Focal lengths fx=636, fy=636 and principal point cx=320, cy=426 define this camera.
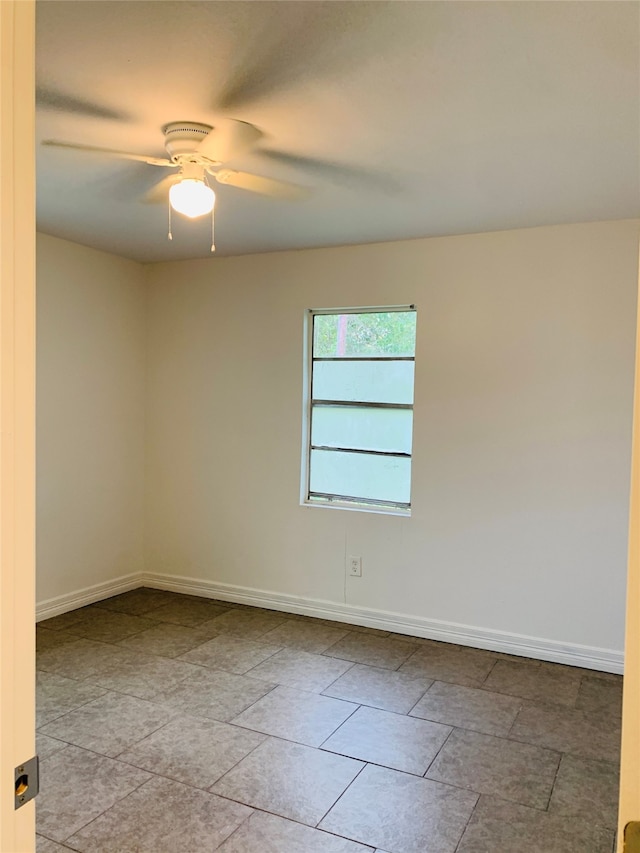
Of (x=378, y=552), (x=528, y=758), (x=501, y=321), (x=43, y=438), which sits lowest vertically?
(x=528, y=758)

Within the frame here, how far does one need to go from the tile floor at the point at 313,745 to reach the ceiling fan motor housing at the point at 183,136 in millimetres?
2345

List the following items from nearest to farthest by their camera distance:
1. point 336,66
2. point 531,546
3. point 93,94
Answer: point 336,66, point 93,94, point 531,546

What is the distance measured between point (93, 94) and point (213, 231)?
5.30 ft

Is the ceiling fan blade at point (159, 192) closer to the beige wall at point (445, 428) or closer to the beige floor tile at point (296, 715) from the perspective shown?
the beige wall at point (445, 428)

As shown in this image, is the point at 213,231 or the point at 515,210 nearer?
the point at 515,210

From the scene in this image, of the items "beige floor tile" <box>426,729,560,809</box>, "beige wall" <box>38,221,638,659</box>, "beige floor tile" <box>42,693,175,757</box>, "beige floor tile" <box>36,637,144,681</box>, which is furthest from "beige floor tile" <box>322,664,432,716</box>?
"beige floor tile" <box>36,637,144,681</box>

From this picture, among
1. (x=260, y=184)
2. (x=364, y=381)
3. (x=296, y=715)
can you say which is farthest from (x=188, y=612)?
(x=260, y=184)

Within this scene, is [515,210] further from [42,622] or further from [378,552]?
[42,622]

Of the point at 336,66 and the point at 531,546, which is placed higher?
the point at 336,66

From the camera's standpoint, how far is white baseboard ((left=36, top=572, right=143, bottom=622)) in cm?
411

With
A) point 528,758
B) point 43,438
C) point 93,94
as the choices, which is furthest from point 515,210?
point 43,438

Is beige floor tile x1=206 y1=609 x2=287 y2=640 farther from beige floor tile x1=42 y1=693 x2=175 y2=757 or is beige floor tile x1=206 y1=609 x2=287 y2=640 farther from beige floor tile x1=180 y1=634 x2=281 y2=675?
beige floor tile x1=42 y1=693 x2=175 y2=757

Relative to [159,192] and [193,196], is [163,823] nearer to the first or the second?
[193,196]

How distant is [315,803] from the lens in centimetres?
227
